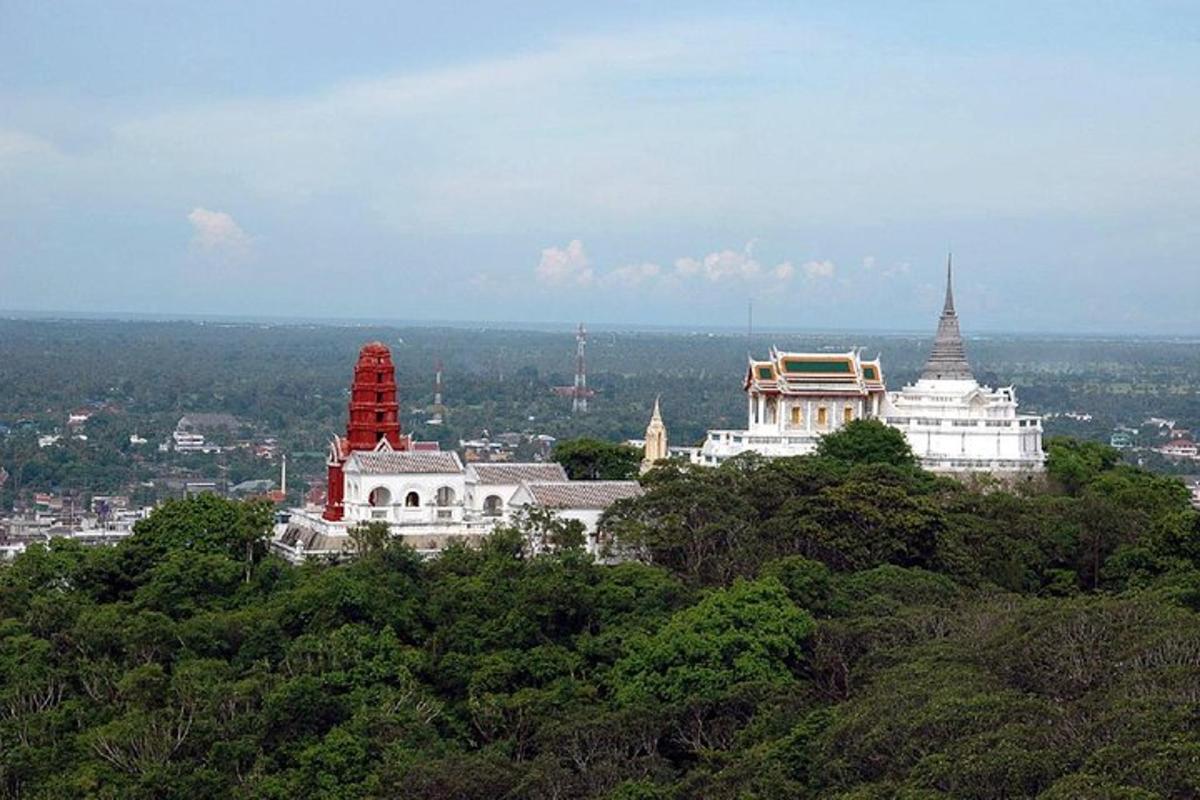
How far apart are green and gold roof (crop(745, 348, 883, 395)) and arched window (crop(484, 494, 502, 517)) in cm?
1200

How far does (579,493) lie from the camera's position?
156 ft

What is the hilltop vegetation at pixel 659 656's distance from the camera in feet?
102

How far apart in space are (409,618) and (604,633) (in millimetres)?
3561

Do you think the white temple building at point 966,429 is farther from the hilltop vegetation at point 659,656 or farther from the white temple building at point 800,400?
the hilltop vegetation at point 659,656

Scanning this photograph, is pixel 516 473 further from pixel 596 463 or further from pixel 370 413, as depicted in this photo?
pixel 596 463

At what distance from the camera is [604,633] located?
3934 centimetres

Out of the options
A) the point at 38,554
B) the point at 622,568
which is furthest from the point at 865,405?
the point at 38,554

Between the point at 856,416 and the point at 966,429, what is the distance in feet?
9.10

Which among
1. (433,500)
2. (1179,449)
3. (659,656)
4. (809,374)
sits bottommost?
(1179,449)

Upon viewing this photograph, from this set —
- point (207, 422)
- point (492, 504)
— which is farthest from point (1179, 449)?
point (492, 504)

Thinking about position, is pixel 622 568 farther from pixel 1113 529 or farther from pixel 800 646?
pixel 1113 529

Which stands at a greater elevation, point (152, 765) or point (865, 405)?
point (865, 405)

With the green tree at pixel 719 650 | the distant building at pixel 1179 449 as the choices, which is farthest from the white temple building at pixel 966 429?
the distant building at pixel 1179 449

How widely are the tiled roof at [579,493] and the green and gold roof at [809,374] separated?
1118 centimetres
